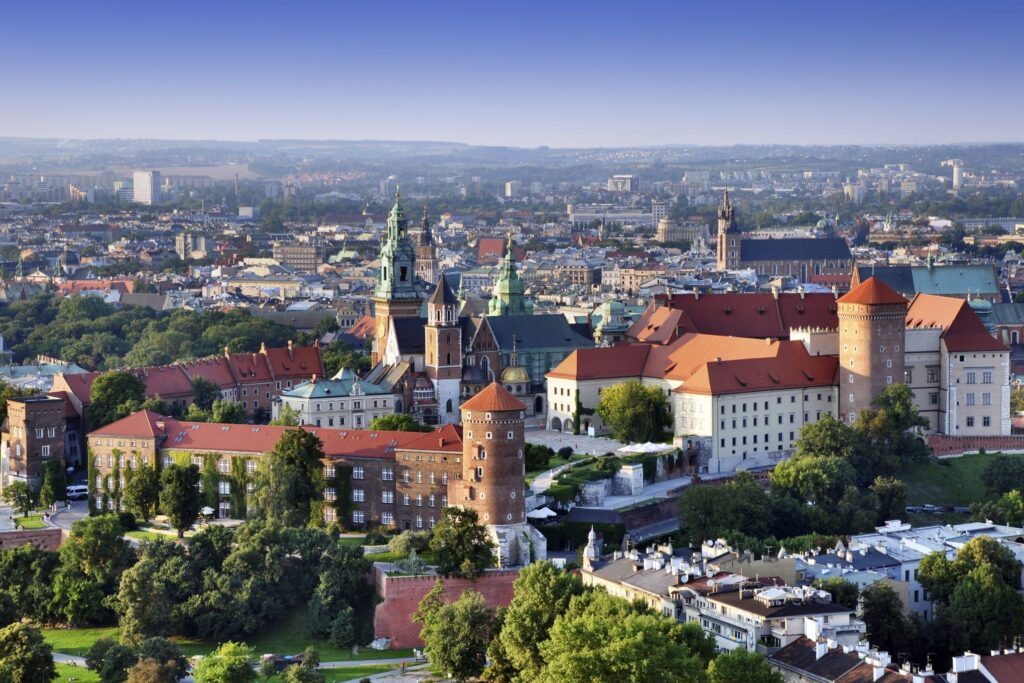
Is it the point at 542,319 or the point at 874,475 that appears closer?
the point at 874,475

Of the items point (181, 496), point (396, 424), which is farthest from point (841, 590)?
point (181, 496)

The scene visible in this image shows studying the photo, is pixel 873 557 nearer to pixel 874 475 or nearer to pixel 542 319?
pixel 874 475

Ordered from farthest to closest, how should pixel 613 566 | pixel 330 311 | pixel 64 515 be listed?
1. pixel 330 311
2. pixel 64 515
3. pixel 613 566

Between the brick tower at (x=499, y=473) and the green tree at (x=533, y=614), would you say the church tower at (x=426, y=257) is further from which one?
the green tree at (x=533, y=614)

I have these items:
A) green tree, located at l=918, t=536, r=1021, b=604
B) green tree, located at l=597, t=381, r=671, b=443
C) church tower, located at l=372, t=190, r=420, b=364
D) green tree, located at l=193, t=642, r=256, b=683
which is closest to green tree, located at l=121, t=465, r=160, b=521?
green tree, located at l=193, t=642, r=256, b=683

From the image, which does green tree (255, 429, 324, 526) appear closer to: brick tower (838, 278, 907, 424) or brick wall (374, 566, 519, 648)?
brick wall (374, 566, 519, 648)

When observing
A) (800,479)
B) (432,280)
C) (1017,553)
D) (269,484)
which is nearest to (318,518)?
(269,484)

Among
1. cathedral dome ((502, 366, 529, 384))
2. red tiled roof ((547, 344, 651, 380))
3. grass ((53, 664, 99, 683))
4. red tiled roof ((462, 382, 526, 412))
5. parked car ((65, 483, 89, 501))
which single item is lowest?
grass ((53, 664, 99, 683))
